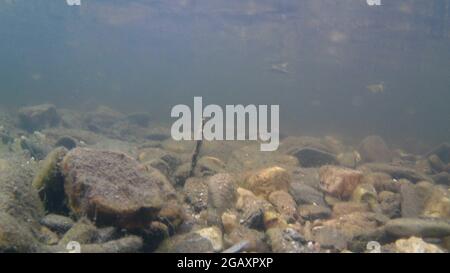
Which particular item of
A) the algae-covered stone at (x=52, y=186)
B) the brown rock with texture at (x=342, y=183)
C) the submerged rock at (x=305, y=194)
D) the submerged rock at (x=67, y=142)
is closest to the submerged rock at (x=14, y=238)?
the algae-covered stone at (x=52, y=186)

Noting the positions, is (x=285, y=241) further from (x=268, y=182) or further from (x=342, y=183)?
(x=342, y=183)

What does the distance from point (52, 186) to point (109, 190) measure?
1.22m

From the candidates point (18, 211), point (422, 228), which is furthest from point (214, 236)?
point (422, 228)

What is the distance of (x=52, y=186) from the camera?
5863 millimetres

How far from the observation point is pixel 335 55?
47.7 m

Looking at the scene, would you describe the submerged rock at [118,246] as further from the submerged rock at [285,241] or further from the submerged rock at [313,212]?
the submerged rock at [313,212]

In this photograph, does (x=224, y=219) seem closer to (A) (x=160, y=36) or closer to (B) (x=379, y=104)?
(A) (x=160, y=36)

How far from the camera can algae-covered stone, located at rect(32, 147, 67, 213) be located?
19.2 ft

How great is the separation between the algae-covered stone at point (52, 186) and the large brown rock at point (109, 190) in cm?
32

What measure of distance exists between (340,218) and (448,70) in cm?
5776

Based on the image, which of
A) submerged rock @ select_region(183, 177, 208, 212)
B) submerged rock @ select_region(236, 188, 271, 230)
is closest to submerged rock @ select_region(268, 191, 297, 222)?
submerged rock @ select_region(236, 188, 271, 230)

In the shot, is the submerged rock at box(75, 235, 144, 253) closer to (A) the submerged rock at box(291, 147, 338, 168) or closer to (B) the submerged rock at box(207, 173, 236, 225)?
(B) the submerged rock at box(207, 173, 236, 225)

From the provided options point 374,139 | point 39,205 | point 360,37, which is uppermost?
point 360,37
